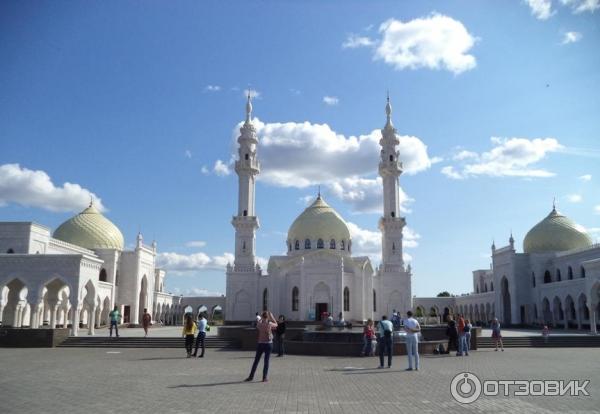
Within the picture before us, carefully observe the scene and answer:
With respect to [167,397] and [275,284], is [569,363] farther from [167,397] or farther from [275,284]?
[275,284]

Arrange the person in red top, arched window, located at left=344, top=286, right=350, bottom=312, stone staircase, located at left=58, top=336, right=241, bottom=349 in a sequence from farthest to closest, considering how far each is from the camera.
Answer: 1. arched window, located at left=344, top=286, right=350, bottom=312
2. stone staircase, located at left=58, top=336, right=241, bottom=349
3. the person in red top

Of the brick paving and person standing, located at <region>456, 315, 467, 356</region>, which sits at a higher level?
person standing, located at <region>456, 315, 467, 356</region>

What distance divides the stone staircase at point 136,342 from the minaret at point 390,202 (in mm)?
30228

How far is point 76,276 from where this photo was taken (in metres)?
32.8

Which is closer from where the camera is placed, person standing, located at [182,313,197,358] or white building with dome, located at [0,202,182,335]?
person standing, located at [182,313,197,358]

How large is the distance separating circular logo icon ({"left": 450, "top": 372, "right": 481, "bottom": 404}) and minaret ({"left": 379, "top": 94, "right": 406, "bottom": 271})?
41.1m

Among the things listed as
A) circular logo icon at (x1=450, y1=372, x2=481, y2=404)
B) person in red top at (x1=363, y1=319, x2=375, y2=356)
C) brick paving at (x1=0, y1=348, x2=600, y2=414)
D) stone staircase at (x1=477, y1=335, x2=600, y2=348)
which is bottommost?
brick paving at (x1=0, y1=348, x2=600, y2=414)

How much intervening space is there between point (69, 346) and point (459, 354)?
58.4 feet

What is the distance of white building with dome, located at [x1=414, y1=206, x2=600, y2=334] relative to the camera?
4869 centimetres

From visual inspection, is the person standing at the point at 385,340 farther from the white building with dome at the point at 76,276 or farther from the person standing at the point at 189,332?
the white building with dome at the point at 76,276

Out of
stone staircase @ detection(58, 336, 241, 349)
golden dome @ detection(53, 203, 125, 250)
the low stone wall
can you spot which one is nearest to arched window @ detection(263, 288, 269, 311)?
golden dome @ detection(53, 203, 125, 250)

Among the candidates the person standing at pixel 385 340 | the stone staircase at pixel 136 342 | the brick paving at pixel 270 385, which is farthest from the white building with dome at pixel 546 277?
the person standing at pixel 385 340

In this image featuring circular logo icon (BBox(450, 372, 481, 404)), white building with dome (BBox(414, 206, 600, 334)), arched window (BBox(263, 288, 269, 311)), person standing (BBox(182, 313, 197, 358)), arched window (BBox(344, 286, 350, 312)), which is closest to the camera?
circular logo icon (BBox(450, 372, 481, 404))

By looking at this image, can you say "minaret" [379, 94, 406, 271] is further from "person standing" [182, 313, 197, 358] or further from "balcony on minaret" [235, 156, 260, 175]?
"person standing" [182, 313, 197, 358]
